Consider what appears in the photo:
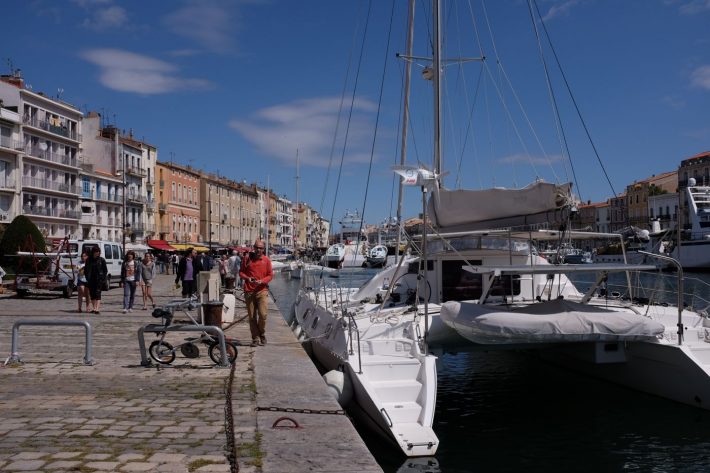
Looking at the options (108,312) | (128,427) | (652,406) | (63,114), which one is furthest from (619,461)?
(63,114)

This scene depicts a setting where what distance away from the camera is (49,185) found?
66.4 meters

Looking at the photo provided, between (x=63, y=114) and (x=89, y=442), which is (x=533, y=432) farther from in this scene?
(x=63, y=114)

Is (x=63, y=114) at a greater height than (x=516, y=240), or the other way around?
(x=63, y=114)

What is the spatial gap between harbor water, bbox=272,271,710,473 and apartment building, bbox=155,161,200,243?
7950 centimetres

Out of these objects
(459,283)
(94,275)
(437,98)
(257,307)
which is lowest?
(257,307)

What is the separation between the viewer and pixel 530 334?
9.95 meters

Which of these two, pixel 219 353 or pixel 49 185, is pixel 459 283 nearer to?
pixel 219 353

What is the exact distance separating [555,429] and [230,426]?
585cm

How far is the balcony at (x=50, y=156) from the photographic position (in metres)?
63.8

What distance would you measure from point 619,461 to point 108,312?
15013mm

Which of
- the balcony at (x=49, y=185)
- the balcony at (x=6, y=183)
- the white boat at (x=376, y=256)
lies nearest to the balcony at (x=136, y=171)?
the balcony at (x=49, y=185)

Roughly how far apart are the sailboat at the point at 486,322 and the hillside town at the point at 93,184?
3449 cm

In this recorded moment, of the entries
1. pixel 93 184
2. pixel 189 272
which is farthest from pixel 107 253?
pixel 93 184

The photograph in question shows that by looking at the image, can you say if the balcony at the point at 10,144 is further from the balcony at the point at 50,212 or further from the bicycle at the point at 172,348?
the bicycle at the point at 172,348
